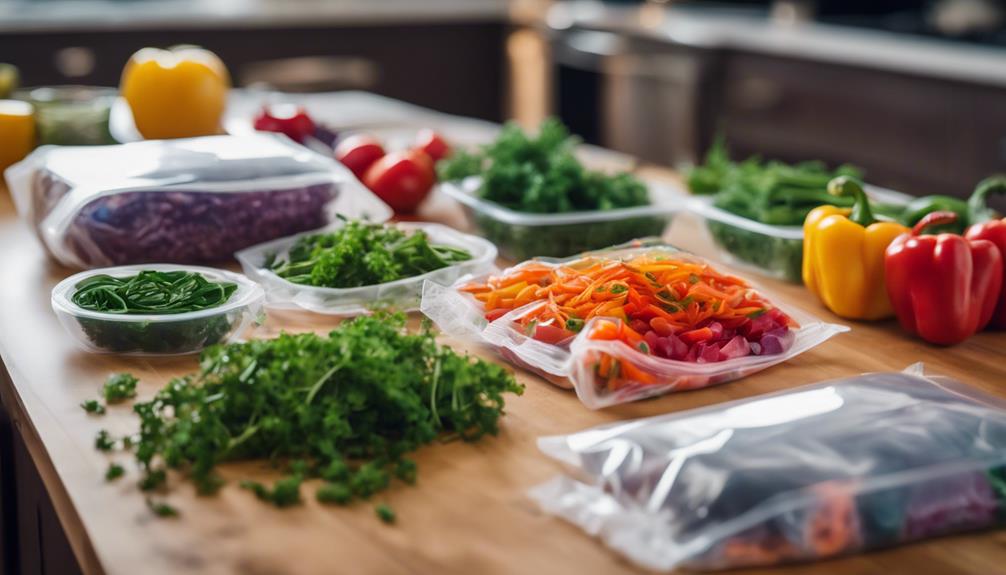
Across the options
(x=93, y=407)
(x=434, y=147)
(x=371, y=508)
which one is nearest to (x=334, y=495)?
(x=371, y=508)

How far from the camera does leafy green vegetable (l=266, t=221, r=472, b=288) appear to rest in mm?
1606

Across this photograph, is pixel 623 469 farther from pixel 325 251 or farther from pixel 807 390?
pixel 325 251

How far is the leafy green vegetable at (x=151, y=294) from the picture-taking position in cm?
144

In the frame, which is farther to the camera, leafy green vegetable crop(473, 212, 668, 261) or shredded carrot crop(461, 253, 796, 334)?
leafy green vegetable crop(473, 212, 668, 261)

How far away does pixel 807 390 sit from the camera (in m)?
1.21

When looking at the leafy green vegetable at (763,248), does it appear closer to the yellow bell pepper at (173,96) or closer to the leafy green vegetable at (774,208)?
the leafy green vegetable at (774,208)

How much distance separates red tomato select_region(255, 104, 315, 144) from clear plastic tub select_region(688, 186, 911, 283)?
1070 millimetres

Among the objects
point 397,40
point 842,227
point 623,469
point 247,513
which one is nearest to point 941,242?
point 842,227

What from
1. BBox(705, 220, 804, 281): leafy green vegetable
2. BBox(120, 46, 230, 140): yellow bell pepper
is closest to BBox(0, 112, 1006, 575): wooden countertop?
BBox(705, 220, 804, 281): leafy green vegetable

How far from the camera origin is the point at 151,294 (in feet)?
4.77

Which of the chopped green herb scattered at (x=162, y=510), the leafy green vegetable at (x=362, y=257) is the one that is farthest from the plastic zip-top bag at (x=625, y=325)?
the chopped green herb scattered at (x=162, y=510)

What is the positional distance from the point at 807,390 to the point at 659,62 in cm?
380

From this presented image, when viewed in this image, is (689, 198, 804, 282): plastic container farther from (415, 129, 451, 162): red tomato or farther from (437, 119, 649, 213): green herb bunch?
(415, 129, 451, 162): red tomato

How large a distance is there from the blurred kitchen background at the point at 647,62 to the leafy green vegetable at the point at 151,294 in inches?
115
